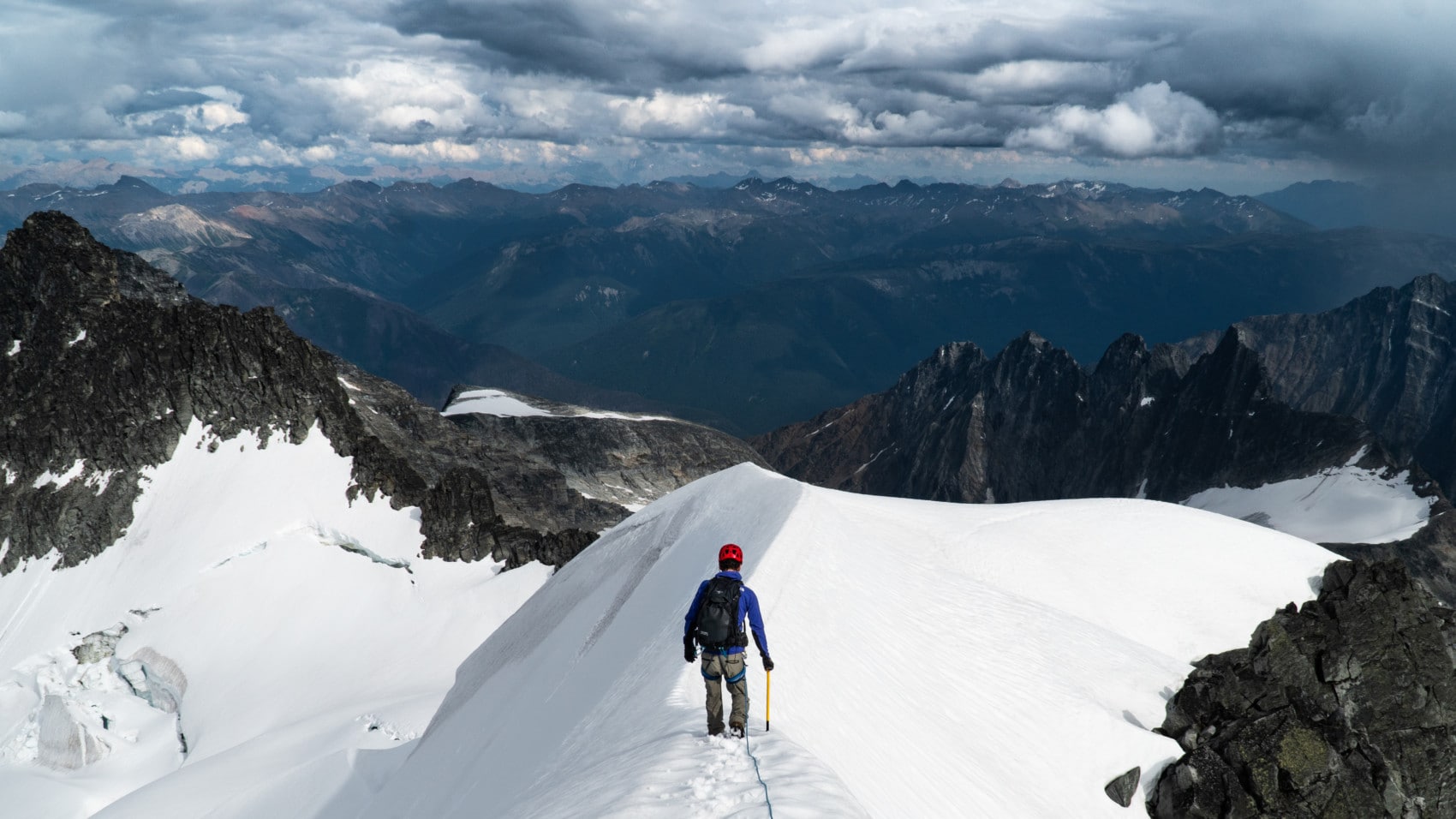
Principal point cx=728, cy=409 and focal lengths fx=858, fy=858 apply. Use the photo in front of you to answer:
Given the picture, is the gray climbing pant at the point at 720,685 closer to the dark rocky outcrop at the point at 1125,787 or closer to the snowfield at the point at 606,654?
the snowfield at the point at 606,654

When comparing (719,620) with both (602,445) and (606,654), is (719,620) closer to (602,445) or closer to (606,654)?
(606,654)

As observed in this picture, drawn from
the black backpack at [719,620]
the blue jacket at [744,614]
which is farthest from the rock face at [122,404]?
the black backpack at [719,620]

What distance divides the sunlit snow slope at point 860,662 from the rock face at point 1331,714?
1.58m

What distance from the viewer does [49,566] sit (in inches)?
2844

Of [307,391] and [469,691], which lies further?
[307,391]

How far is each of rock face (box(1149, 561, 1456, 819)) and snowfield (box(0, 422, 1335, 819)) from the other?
1680 mm

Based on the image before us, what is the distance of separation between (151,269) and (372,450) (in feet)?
239

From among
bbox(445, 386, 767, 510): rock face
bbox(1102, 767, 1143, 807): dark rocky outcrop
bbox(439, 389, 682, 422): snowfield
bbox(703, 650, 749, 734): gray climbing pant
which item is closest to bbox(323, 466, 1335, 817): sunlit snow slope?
bbox(1102, 767, 1143, 807): dark rocky outcrop

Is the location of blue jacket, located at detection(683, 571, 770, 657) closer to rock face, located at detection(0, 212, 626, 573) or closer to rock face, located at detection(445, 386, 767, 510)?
rock face, located at detection(0, 212, 626, 573)

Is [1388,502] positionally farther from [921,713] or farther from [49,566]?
[49,566]

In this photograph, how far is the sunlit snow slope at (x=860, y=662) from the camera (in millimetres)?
19094

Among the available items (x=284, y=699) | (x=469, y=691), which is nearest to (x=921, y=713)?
(x=469, y=691)

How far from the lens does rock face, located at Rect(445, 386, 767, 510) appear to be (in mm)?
163125

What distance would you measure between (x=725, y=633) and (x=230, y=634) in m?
67.4
